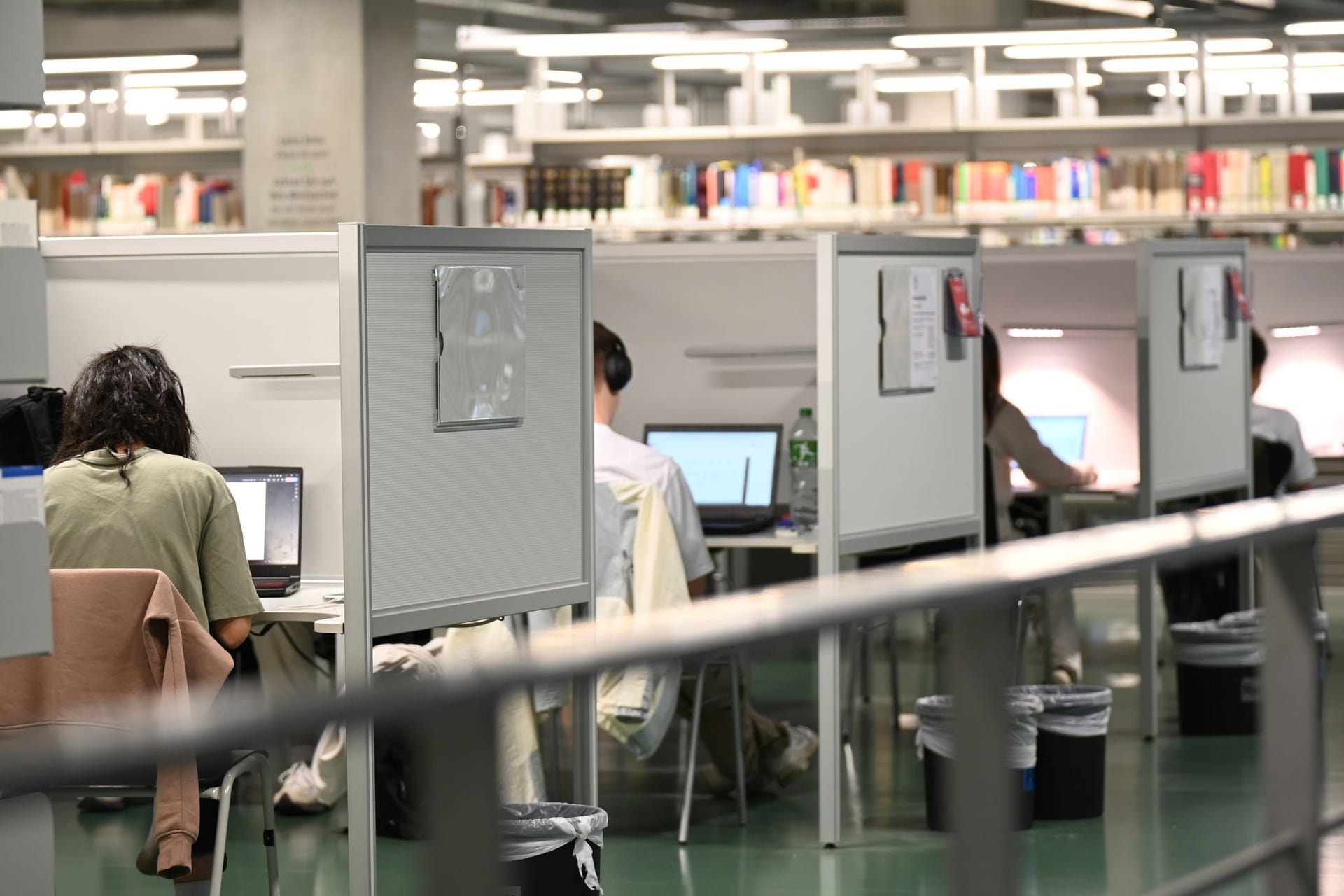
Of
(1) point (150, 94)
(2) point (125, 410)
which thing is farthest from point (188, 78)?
(2) point (125, 410)

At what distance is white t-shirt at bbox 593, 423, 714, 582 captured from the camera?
4.06 m

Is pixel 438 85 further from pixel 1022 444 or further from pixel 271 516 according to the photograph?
pixel 271 516

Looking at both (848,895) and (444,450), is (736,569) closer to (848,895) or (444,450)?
(848,895)

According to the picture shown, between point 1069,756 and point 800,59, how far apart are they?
4.97 metres

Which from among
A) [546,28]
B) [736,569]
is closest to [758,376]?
[736,569]

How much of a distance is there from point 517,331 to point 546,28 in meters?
10.9

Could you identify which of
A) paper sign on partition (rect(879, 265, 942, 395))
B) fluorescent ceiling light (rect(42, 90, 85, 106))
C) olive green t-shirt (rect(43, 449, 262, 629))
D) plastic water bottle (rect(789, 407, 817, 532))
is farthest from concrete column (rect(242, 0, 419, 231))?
olive green t-shirt (rect(43, 449, 262, 629))

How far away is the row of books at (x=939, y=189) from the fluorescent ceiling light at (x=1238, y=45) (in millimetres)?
553

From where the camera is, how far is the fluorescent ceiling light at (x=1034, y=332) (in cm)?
599

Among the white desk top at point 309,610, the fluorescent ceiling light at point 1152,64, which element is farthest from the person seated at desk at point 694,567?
the fluorescent ceiling light at point 1152,64

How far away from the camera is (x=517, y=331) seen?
10.8 ft

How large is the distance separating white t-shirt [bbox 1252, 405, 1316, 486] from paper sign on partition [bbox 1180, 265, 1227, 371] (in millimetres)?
532

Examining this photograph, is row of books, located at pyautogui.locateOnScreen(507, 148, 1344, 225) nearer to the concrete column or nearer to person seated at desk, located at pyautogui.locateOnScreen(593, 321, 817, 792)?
the concrete column

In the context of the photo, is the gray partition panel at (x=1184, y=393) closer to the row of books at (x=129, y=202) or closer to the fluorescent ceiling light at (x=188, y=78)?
the row of books at (x=129, y=202)
